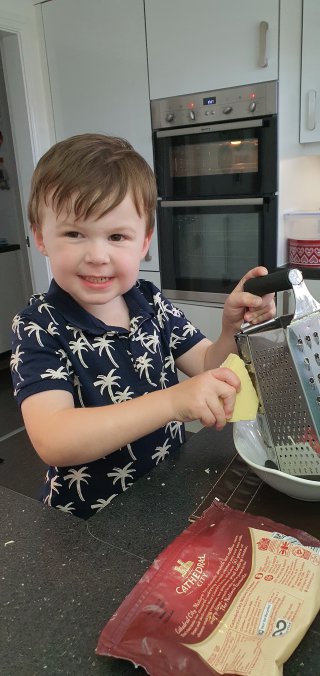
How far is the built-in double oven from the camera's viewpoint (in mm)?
2002

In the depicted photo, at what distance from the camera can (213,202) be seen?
2.18m

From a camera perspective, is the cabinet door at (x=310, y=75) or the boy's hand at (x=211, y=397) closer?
the boy's hand at (x=211, y=397)

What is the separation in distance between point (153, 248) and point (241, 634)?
211 cm

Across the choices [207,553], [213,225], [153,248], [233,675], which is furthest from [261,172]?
[233,675]

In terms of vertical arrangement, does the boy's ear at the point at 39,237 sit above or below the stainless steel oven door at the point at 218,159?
below

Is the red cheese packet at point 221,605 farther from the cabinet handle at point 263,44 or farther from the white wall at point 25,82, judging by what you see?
the white wall at point 25,82

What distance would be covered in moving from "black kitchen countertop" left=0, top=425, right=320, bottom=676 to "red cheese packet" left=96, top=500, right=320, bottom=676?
0.03 m

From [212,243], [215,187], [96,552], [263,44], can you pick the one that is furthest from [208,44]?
[96,552]

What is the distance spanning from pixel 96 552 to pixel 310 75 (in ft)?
6.27

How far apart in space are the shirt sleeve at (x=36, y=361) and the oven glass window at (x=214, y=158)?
1.49 m

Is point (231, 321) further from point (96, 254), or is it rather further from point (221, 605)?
point (221, 605)

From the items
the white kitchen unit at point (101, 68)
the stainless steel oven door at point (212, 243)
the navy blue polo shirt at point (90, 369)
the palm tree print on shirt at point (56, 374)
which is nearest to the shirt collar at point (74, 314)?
the navy blue polo shirt at point (90, 369)

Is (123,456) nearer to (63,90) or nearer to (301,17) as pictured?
(301,17)

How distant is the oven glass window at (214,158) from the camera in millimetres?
2055
